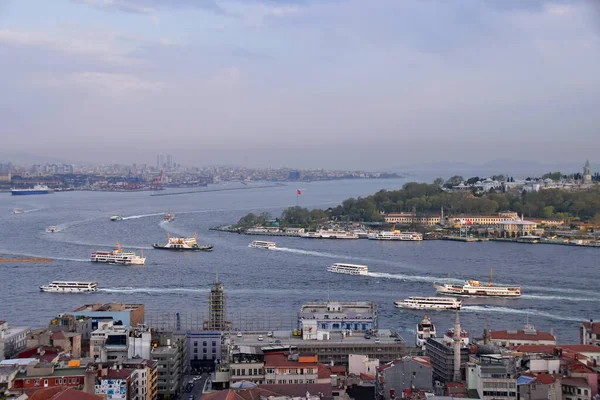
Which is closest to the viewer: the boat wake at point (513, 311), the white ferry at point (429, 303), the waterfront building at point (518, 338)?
the waterfront building at point (518, 338)

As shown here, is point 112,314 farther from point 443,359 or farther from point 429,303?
point 429,303

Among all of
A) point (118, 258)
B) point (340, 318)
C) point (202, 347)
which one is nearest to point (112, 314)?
point (202, 347)

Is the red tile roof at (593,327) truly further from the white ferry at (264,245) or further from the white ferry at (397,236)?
the white ferry at (397,236)

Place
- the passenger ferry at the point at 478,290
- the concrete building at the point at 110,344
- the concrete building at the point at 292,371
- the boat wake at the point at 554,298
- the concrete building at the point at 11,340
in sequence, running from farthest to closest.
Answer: the passenger ferry at the point at 478,290, the boat wake at the point at 554,298, the concrete building at the point at 11,340, the concrete building at the point at 110,344, the concrete building at the point at 292,371

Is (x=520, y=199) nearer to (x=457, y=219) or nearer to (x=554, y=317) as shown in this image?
(x=457, y=219)

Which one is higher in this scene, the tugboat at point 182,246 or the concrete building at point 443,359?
the concrete building at point 443,359

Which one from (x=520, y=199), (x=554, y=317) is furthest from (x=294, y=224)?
(x=554, y=317)

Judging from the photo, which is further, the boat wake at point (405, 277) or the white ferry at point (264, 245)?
the white ferry at point (264, 245)

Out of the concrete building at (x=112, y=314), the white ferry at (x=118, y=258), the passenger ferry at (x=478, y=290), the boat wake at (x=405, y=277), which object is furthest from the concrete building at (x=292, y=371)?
the white ferry at (x=118, y=258)
